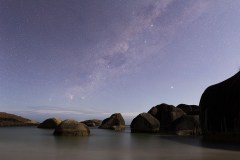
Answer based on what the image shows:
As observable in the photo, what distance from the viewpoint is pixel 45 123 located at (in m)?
60.6

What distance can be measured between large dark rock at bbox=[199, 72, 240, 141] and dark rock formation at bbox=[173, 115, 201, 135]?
6595 millimetres

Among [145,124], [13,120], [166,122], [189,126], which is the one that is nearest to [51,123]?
[166,122]

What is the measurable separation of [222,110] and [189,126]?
11304mm

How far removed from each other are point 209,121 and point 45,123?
3548 centimetres

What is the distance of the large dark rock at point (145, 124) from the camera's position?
146ft

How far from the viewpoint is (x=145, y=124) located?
44.9 metres

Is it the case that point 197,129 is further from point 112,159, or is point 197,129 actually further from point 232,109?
point 112,159

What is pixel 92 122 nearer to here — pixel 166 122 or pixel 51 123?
pixel 51 123

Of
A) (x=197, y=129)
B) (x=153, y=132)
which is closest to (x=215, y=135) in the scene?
(x=197, y=129)

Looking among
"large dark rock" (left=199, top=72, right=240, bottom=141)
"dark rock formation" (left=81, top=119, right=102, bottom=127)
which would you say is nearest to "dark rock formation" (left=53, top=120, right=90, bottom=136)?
"large dark rock" (left=199, top=72, right=240, bottom=141)

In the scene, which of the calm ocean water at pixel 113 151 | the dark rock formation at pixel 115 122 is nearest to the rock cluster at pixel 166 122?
the dark rock formation at pixel 115 122

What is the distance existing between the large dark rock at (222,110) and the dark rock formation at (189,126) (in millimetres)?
6595

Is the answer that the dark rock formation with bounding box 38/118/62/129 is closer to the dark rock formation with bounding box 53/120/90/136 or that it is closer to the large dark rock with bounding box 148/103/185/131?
the large dark rock with bounding box 148/103/185/131

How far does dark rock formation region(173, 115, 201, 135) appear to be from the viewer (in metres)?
41.1
